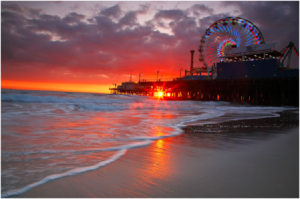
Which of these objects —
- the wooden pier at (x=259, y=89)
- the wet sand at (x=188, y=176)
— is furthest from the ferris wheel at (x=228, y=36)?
the wet sand at (x=188, y=176)

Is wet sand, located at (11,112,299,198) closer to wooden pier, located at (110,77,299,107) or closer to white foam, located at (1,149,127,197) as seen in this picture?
white foam, located at (1,149,127,197)

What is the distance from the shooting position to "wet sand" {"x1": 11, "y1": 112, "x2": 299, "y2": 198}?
2072mm

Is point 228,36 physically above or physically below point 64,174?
above

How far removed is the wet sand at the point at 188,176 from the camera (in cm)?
207

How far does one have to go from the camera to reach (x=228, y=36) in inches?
1734

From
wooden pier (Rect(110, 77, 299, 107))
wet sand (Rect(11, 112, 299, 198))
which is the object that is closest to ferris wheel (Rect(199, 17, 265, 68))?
wooden pier (Rect(110, 77, 299, 107))

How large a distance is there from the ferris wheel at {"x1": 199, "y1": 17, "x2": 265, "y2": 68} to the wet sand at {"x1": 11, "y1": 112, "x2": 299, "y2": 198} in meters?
43.1

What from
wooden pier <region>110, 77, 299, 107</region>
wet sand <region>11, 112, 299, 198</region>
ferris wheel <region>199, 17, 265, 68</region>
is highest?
ferris wheel <region>199, 17, 265, 68</region>

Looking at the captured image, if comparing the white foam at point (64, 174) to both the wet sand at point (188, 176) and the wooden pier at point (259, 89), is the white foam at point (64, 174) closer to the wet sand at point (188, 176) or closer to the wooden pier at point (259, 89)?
the wet sand at point (188, 176)

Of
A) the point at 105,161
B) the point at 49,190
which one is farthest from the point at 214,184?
the point at 49,190

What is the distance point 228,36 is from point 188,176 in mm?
47635

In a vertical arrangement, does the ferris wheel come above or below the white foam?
above

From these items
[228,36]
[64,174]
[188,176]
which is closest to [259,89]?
[228,36]

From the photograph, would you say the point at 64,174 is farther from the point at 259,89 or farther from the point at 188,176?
the point at 259,89
